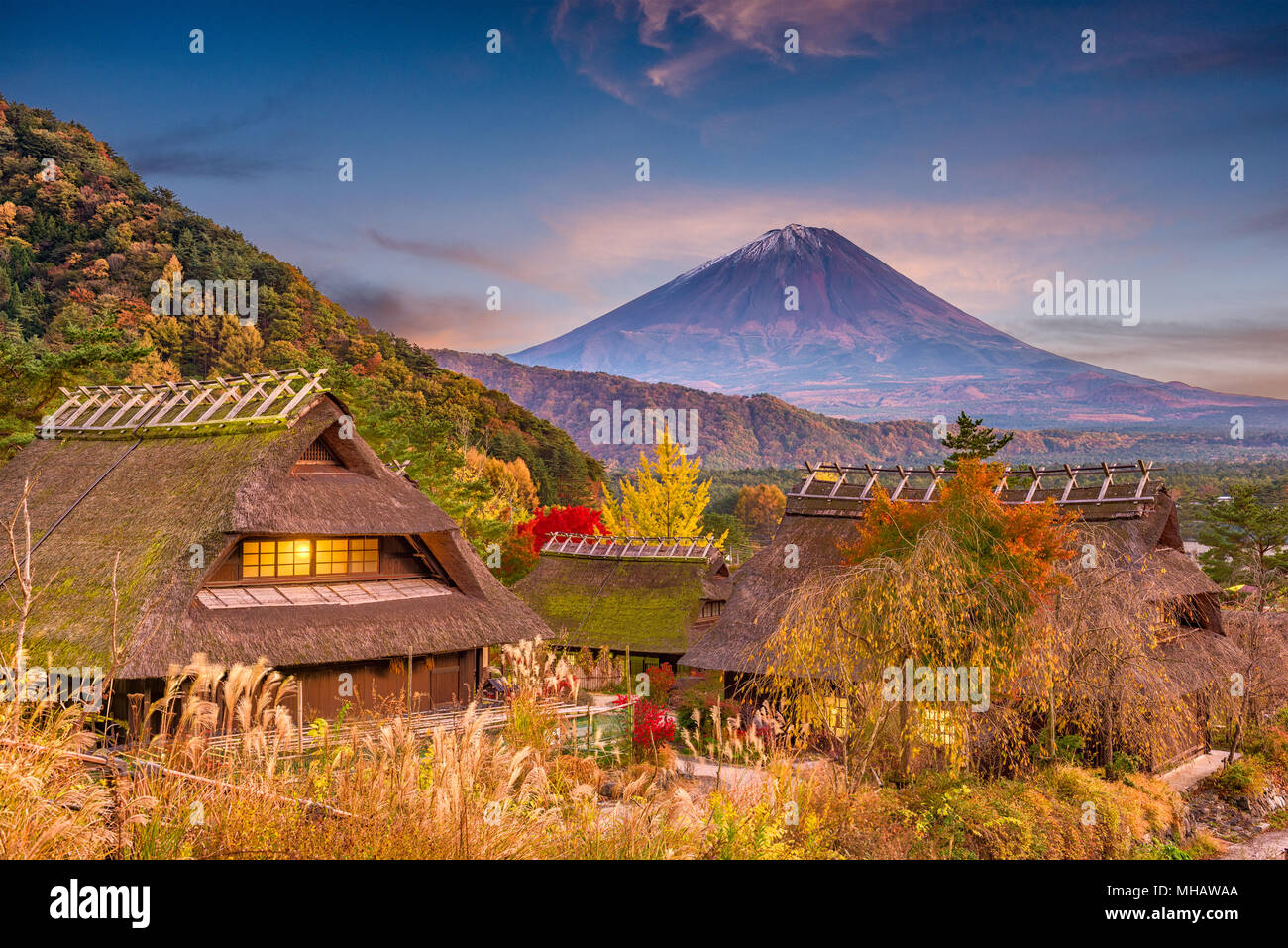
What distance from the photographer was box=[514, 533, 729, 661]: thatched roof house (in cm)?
2952

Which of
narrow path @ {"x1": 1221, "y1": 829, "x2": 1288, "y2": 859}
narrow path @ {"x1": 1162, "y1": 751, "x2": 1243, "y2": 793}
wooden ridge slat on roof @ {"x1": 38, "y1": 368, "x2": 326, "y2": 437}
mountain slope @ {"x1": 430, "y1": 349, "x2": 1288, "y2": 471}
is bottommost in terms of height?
narrow path @ {"x1": 1221, "y1": 829, "x2": 1288, "y2": 859}

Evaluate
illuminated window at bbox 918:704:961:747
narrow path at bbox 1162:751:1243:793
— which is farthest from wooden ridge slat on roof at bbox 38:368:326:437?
narrow path at bbox 1162:751:1243:793

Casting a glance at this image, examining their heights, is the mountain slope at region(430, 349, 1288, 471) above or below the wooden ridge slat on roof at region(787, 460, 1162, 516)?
above

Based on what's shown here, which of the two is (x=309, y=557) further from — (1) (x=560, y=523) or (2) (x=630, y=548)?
(1) (x=560, y=523)

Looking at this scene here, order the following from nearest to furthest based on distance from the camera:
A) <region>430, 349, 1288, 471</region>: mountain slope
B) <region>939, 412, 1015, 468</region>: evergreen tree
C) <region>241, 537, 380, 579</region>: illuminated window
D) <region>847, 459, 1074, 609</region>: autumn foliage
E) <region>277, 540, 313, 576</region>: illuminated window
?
<region>847, 459, 1074, 609</region>: autumn foliage < <region>241, 537, 380, 579</region>: illuminated window < <region>277, 540, 313, 576</region>: illuminated window < <region>939, 412, 1015, 468</region>: evergreen tree < <region>430, 349, 1288, 471</region>: mountain slope

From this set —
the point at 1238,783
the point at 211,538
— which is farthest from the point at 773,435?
the point at 211,538

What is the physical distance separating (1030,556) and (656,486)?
35413 millimetres

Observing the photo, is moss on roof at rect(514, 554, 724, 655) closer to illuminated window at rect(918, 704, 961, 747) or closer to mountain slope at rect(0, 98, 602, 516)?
illuminated window at rect(918, 704, 961, 747)

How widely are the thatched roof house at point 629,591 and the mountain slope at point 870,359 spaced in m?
97.4

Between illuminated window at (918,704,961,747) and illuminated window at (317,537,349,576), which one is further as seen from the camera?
illuminated window at (317,537,349,576)

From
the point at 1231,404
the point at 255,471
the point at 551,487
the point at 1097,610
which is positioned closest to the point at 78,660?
the point at 255,471

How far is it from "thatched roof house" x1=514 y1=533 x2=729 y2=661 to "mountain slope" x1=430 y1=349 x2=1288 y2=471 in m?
50.7

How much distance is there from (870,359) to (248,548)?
520 feet
